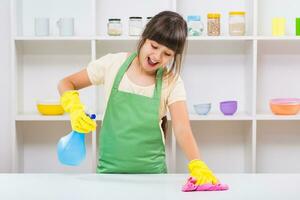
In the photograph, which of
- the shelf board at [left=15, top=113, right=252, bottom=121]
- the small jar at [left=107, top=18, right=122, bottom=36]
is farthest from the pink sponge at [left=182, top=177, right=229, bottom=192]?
the small jar at [left=107, top=18, right=122, bottom=36]

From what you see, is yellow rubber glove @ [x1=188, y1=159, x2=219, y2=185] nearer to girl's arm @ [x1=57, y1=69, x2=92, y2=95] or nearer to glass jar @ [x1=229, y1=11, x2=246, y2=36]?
girl's arm @ [x1=57, y1=69, x2=92, y2=95]

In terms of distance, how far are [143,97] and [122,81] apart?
0.10 metres

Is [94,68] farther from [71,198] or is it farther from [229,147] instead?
[229,147]

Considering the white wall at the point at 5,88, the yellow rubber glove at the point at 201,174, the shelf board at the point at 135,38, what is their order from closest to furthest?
the yellow rubber glove at the point at 201,174 → the shelf board at the point at 135,38 → the white wall at the point at 5,88

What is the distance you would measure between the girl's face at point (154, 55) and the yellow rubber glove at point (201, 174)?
1.16 ft

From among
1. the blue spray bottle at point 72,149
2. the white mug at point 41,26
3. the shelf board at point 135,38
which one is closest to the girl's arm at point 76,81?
the blue spray bottle at point 72,149

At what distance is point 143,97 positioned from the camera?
76.1 inches

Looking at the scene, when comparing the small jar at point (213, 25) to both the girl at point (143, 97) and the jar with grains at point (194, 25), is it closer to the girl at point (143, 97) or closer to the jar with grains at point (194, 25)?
the jar with grains at point (194, 25)

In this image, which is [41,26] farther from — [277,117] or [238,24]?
[277,117]

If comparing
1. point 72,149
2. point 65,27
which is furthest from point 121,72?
point 65,27

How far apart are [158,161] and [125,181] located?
1.20 ft

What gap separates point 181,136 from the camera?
6.01ft

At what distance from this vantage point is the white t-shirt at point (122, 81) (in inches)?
75.7

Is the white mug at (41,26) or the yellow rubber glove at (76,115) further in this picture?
the white mug at (41,26)
